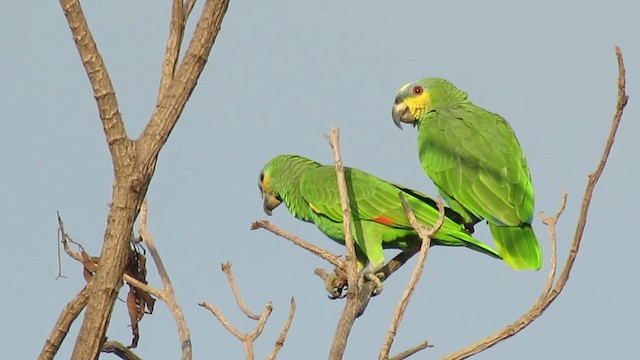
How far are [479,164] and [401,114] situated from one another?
61.3 inches

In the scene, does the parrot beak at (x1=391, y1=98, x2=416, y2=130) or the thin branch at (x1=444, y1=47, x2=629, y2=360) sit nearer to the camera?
the thin branch at (x1=444, y1=47, x2=629, y2=360)

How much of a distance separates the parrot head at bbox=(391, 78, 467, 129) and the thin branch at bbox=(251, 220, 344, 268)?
3.77 meters

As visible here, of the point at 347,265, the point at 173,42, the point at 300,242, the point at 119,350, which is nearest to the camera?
the point at 173,42

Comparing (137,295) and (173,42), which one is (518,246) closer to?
(137,295)

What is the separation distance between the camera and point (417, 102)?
8266 millimetres

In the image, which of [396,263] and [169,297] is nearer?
[169,297]

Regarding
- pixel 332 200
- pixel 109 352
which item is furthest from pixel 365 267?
pixel 109 352

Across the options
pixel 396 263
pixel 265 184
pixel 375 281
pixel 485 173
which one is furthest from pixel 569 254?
pixel 265 184

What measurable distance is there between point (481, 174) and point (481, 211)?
1.24 ft

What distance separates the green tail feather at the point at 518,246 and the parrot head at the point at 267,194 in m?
1.94

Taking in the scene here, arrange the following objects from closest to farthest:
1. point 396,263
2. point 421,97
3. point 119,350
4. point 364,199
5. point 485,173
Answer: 1. point 119,350
2. point 396,263
3. point 364,199
4. point 485,173
5. point 421,97

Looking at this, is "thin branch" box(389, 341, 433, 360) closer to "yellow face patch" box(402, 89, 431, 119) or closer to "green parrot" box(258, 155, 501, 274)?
"green parrot" box(258, 155, 501, 274)

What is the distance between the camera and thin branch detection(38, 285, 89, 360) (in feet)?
11.2

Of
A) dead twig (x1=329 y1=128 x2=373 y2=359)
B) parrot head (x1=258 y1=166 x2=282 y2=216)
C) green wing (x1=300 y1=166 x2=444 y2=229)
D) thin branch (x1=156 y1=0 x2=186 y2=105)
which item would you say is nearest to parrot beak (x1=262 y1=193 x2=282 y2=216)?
parrot head (x1=258 y1=166 x2=282 y2=216)
